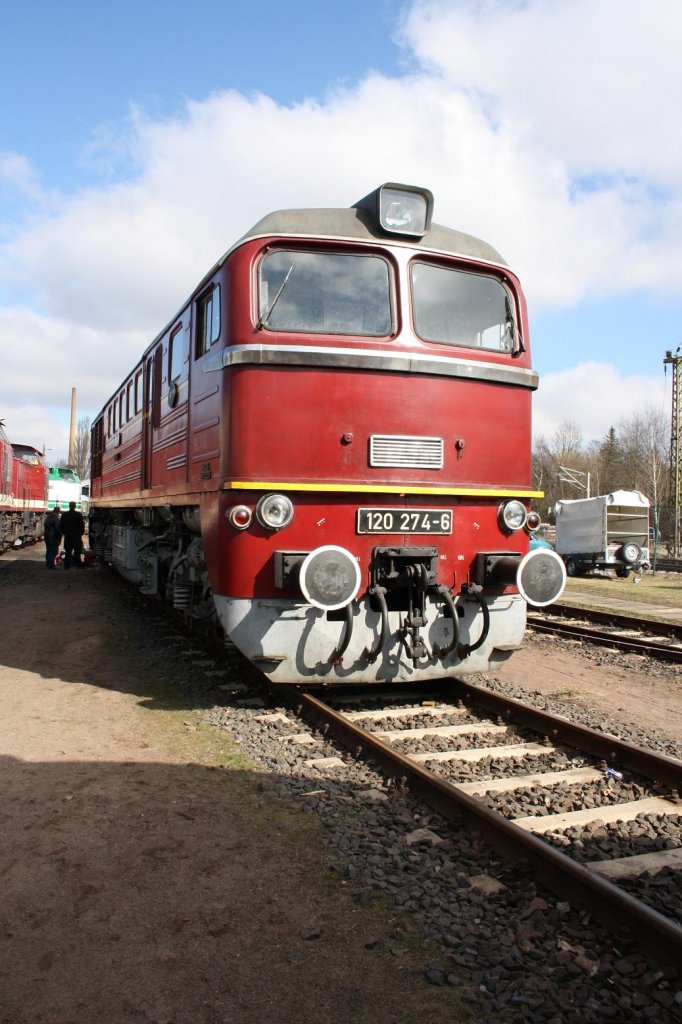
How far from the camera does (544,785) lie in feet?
14.5

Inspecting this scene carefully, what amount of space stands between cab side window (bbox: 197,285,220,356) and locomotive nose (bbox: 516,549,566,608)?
2922mm

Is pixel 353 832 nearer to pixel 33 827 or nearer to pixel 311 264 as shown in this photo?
pixel 33 827

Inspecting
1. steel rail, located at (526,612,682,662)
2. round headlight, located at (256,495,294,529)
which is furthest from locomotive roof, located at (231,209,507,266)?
steel rail, located at (526,612,682,662)

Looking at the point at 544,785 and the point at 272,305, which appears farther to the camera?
the point at 272,305

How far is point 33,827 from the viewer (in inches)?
152

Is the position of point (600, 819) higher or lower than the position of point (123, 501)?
lower

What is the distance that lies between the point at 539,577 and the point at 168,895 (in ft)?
11.6

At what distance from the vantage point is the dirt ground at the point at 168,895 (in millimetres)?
2574

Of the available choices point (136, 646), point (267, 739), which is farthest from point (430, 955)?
point (136, 646)

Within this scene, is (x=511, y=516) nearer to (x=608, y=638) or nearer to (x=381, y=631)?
(x=381, y=631)

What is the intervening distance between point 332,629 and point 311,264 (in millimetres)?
2687

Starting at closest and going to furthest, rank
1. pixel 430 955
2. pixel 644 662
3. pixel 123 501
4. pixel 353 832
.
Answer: pixel 430 955, pixel 353 832, pixel 644 662, pixel 123 501

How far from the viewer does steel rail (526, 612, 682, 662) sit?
341 inches

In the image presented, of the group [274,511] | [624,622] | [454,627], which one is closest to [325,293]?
→ [274,511]
